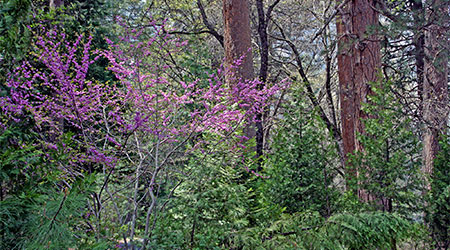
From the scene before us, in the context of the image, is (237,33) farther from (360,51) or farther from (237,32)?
(360,51)

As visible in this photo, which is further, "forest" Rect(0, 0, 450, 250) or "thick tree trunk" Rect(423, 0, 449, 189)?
"thick tree trunk" Rect(423, 0, 449, 189)

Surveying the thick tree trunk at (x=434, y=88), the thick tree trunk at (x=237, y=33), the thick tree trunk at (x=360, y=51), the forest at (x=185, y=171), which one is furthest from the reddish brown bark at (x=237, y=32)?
the thick tree trunk at (x=434, y=88)

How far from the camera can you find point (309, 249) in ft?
9.11

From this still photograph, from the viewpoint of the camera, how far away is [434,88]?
7.55 metres

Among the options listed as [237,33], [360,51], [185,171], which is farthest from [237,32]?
[185,171]

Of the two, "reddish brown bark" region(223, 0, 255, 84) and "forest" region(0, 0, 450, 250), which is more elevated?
→ "reddish brown bark" region(223, 0, 255, 84)

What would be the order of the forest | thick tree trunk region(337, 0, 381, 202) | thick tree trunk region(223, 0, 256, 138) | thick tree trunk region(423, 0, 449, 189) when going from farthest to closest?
1. thick tree trunk region(423, 0, 449, 189)
2. thick tree trunk region(223, 0, 256, 138)
3. thick tree trunk region(337, 0, 381, 202)
4. the forest

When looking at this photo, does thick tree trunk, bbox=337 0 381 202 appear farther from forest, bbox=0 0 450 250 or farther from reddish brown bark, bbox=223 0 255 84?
reddish brown bark, bbox=223 0 255 84

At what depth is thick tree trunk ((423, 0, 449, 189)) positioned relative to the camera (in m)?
5.96

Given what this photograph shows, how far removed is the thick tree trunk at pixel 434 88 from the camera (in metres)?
5.96

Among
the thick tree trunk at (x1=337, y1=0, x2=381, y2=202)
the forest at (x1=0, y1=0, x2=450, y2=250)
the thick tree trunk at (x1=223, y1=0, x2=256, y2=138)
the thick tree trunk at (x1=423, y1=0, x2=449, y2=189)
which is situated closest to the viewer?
the forest at (x1=0, y1=0, x2=450, y2=250)

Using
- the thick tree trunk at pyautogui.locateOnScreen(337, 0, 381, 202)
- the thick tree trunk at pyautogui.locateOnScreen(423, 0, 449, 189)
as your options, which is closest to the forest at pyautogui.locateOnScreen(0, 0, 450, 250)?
the thick tree trunk at pyautogui.locateOnScreen(337, 0, 381, 202)

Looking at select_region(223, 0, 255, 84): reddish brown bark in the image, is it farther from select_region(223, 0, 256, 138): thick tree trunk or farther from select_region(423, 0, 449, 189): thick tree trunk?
select_region(423, 0, 449, 189): thick tree trunk

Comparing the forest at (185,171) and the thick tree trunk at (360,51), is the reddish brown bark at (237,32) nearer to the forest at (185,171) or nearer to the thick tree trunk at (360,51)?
the thick tree trunk at (360,51)
